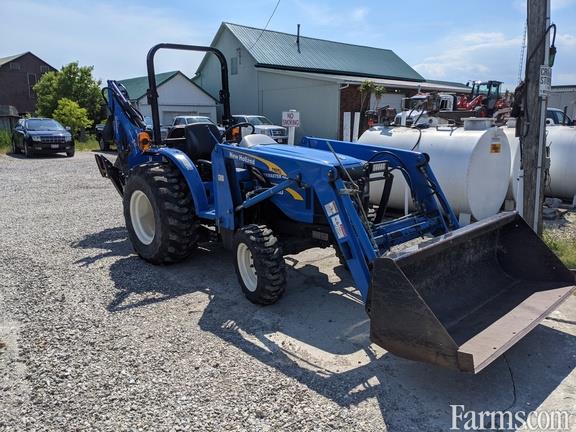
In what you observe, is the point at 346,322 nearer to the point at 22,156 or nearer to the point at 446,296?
the point at 446,296

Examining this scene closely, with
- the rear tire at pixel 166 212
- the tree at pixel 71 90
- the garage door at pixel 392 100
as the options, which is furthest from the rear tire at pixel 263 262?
the tree at pixel 71 90

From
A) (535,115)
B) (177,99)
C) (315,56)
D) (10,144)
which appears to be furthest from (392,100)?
(535,115)

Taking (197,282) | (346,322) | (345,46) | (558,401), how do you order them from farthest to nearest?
(345,46)
(197,282)
(346,322)
(558,401)

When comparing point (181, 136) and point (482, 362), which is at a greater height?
point (181, 136)

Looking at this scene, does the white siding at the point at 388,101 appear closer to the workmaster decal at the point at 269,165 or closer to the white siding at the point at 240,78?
the white siding at the point at 240,78

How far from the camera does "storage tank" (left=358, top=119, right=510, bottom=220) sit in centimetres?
688

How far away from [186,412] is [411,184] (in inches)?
118

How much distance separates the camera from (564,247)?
6.20m

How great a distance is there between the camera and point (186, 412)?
2.91 metres

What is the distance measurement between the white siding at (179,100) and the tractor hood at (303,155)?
22.4 metres

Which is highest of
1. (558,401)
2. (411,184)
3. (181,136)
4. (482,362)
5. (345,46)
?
(345,46)

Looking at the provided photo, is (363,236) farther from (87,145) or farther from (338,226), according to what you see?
(87,145)

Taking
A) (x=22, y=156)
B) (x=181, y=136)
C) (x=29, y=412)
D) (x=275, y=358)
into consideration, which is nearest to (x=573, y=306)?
(x=275, y=358)

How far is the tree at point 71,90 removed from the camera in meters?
28.9
